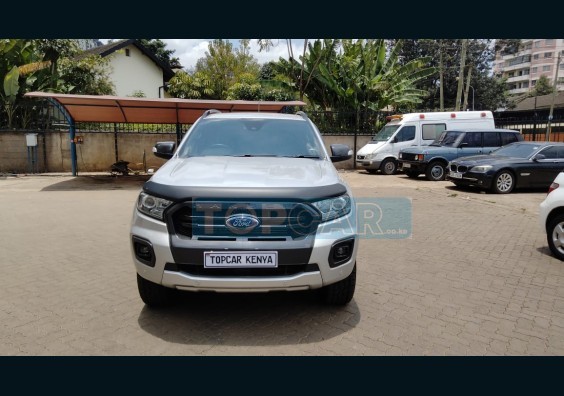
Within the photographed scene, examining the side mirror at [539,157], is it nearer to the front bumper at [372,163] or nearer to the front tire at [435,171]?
the front tire at [435,171]

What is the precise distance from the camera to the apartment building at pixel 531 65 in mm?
90625

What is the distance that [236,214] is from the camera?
328cm

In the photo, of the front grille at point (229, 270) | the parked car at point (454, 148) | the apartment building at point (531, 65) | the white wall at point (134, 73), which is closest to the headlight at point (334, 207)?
the front grille at point (229, 270)

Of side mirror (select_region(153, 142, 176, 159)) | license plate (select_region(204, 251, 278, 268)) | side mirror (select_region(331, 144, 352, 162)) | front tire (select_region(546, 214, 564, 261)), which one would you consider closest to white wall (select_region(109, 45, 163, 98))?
side mirror (select_region(153, 142, 176, 159))

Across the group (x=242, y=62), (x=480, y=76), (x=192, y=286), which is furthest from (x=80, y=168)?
(x=480, y=76)

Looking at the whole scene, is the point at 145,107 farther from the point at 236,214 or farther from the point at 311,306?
the point at 236,214

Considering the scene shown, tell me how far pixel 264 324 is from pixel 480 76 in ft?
185

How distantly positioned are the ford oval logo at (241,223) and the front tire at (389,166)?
14.6 meters

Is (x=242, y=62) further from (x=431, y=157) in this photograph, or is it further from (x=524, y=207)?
(x=524, y=207)

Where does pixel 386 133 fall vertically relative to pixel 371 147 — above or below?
above

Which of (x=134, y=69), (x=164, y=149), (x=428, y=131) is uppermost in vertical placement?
(x=134, y=69)

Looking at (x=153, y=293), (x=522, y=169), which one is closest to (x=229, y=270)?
(x=153, y=293)

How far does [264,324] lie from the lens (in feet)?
12.1

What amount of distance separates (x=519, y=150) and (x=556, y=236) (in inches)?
295
